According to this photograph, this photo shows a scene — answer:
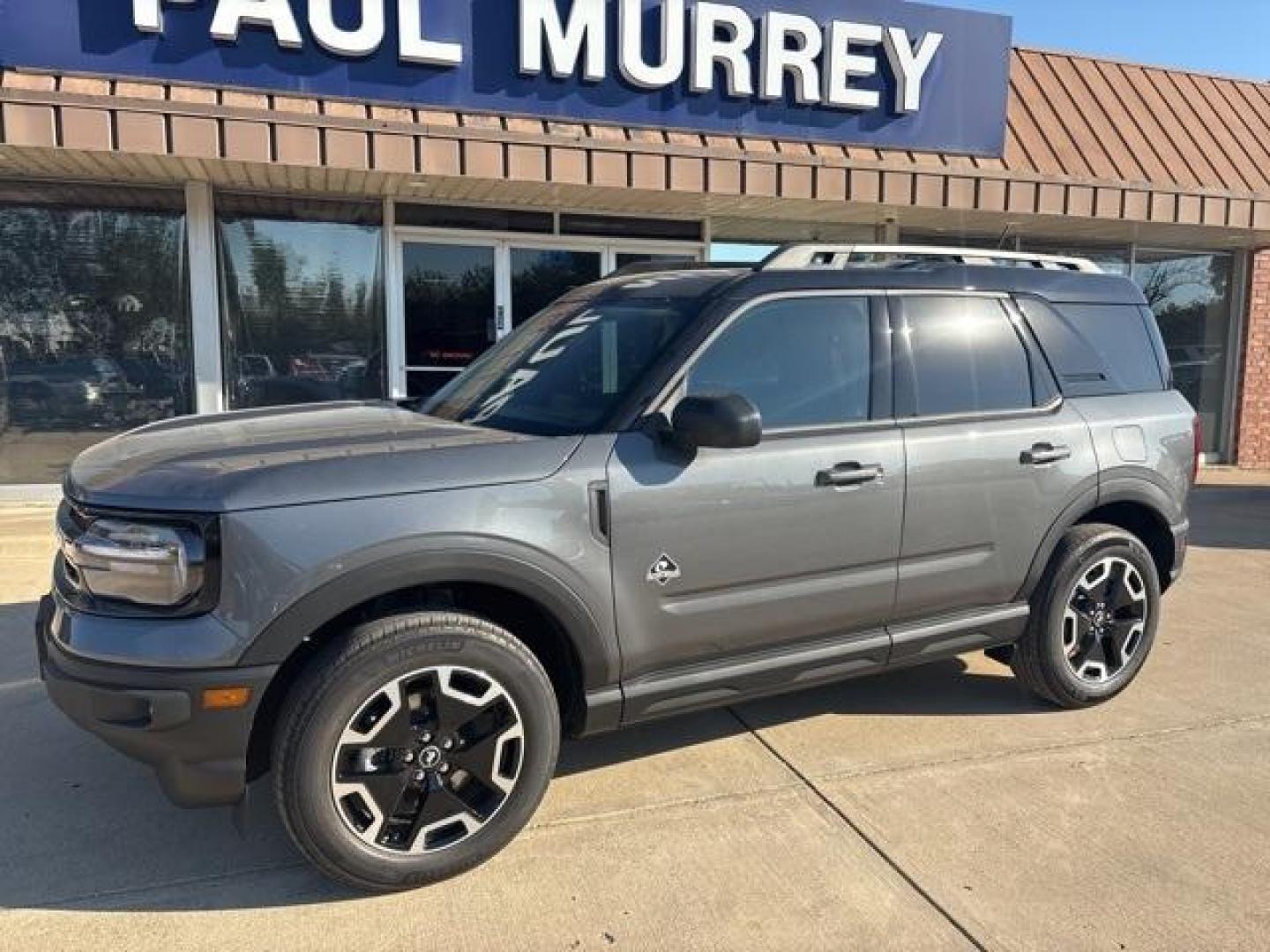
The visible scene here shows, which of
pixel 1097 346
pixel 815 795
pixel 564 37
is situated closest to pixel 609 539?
pixel 815 795

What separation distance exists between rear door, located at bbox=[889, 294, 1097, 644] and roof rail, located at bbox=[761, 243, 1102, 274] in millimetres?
245

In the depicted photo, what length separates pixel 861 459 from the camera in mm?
3371

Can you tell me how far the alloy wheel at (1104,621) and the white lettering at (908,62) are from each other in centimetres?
613

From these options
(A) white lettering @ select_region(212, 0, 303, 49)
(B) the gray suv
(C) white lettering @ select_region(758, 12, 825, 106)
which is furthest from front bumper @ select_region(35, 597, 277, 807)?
(C) white lettering @ select_region(758, 12, 825, 106)

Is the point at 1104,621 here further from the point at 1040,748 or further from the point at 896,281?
the point at 896,281

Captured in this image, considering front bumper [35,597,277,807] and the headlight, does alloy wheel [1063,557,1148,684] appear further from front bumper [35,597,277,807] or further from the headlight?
the headlight

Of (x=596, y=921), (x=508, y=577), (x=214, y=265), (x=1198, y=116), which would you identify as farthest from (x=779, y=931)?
(x=1198, y=116)

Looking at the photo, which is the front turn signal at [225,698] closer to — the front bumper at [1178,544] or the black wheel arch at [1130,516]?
the black wheel arch at [1130,516]

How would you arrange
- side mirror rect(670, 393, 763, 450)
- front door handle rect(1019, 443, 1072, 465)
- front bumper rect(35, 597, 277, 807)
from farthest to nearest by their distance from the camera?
1. front door handle rect(1019, 443, 1072, 465)
2. side mirror rect(670, 393, 763, 450)
3. front bumper rect(35, 597, 277, 807)

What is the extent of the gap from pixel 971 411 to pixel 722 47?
5.67 m

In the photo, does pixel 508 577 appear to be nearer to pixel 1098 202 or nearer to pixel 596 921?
pixel 596 921

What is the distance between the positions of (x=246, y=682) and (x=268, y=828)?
2.86ft

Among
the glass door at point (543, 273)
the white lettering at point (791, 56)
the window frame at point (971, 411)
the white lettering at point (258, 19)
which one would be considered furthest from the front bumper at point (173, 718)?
the white lettering at point (791, 56)

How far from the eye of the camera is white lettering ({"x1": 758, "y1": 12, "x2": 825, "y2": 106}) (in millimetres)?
8258
